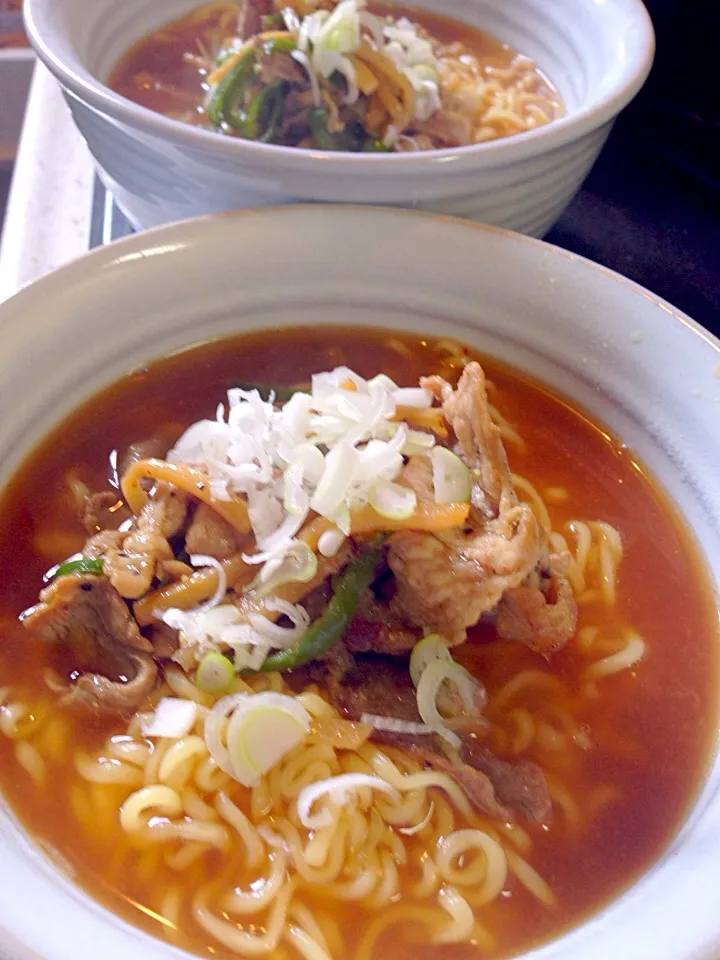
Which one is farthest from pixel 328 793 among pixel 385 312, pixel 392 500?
pixel 385 312

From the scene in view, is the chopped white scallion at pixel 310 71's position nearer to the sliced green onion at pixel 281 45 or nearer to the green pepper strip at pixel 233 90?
the sliced green onion at pixel 281 45

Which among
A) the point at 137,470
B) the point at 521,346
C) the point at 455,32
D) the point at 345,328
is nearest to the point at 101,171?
the point at 345,328

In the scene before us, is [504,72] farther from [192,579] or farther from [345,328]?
[192,579]

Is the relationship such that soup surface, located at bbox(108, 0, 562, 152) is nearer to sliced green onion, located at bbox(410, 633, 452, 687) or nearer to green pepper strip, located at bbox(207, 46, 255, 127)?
green pepper strip, located at bbox(207, 46, 255, 127)

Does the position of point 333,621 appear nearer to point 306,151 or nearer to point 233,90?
point 306,151

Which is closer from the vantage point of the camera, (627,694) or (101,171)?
(627,694)

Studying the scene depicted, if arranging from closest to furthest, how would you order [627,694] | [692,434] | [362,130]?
[627,694]
[692,434]
[362,130]
